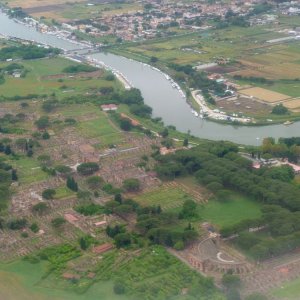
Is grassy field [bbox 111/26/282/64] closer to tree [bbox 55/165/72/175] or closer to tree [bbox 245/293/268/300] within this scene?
tree [bbox 55/165/72/175]

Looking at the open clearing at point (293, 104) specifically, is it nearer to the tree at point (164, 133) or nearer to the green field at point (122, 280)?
the tree at point (164, 133)

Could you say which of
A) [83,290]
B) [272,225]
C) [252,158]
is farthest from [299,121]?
[83,290]

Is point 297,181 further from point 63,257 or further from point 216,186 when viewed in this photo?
point 63,257

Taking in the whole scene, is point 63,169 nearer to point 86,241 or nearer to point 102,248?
point 86,241

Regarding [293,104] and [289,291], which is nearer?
[289,291]

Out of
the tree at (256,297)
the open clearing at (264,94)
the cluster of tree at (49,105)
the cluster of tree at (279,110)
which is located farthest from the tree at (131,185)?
the open clearing at (264,94)

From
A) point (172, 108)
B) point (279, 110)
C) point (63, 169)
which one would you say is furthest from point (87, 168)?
point (279, 110)
